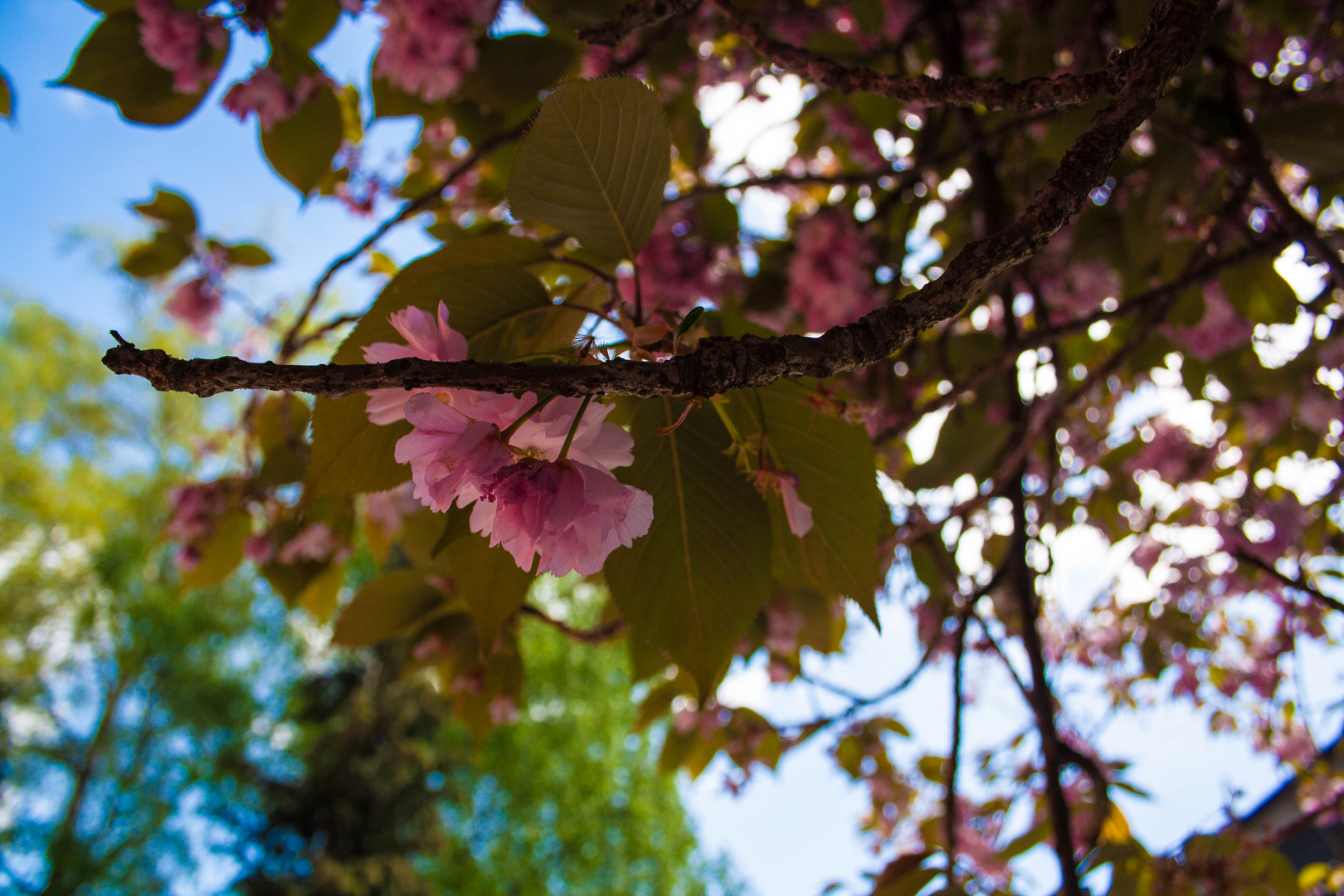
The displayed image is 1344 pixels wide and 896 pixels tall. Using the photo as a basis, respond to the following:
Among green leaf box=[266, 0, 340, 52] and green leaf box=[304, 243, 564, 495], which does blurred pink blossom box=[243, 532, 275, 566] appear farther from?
green leaf box=[304, 243, 564, 495]

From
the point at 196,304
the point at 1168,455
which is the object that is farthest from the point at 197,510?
the point at 1168,455

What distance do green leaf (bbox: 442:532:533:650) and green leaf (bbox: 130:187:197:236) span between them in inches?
47.1

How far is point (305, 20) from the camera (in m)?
1.04

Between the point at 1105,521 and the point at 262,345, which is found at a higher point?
the point at 262,345

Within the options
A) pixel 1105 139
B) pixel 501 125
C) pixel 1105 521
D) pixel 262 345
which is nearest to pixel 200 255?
pixel 501 125

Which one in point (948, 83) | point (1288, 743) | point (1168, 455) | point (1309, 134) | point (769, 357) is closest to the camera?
point (769, 357)

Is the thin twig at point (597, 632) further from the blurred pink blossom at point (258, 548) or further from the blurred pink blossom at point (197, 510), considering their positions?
the blurred pink blossom at point (197, 510)

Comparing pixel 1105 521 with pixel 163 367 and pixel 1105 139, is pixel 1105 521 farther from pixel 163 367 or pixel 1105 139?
pixel 163 367

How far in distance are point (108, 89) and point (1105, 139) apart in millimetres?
1214

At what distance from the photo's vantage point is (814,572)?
54 cm

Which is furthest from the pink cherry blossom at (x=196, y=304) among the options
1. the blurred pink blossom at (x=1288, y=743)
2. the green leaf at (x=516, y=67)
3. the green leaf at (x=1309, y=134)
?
the blurred pink blossom at (x=1288, y=743)

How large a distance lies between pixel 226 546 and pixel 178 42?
88 cm

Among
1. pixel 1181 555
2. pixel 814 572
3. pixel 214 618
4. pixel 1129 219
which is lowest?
pixel 814 572

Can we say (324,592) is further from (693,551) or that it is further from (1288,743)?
(1288,743)
